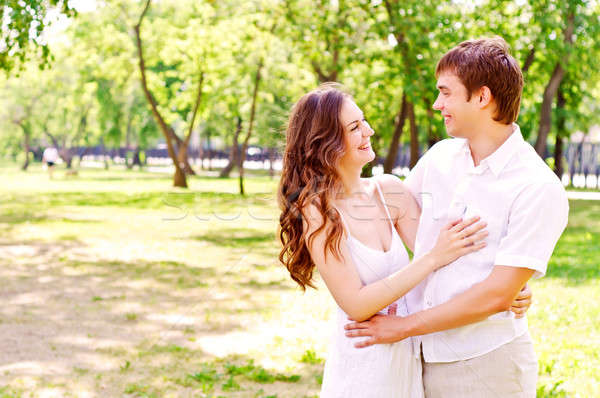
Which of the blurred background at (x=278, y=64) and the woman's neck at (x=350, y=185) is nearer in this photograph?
the woman's neck at (x=350, y=185)

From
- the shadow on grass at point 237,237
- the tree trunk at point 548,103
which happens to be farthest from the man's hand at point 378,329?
the tree trunk at point 548,103

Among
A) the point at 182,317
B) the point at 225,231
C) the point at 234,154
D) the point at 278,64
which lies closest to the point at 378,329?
the point at 182,317

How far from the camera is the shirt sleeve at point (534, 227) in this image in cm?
216

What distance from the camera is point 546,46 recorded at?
15984 millimetres

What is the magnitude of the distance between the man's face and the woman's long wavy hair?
40 centimetres

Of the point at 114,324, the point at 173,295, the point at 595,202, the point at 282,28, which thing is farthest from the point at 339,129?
the point at 595,202

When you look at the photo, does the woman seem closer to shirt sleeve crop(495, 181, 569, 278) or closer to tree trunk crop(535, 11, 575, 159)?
shirt sleeve crop(495, 181, 569, 278)

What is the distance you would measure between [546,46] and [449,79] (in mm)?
14918

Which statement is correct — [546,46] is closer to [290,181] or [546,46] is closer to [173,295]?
[173,295]

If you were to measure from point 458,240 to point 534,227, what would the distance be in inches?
10.2

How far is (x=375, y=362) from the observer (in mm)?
2520

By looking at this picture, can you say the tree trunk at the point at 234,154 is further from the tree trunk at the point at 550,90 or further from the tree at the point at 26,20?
the tree at the point at 26,20

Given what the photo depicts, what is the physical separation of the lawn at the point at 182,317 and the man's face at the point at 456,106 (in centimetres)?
87

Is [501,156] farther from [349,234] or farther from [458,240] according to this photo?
[349,234]
